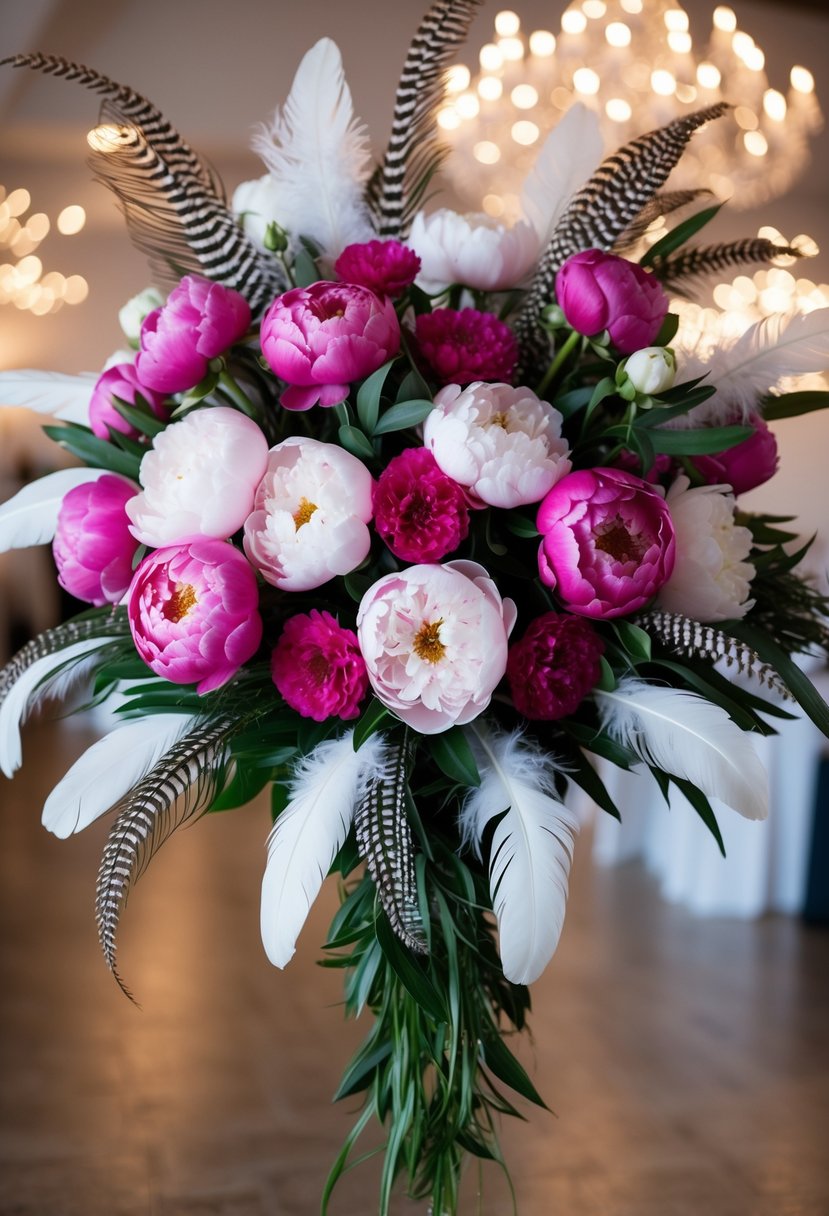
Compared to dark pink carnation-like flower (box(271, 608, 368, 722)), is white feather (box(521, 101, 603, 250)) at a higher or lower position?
higher

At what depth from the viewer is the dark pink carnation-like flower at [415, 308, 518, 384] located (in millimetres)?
775

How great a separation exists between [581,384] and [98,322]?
722cm

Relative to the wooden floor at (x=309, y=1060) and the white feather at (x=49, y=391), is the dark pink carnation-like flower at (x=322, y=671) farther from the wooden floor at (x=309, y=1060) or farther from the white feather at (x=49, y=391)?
the wooden floor at (x=309, y=1060)

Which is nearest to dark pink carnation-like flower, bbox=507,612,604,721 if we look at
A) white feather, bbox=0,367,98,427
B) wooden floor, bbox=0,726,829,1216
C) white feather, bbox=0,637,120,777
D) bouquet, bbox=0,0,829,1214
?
bouquet, bbox=0,0,829,1214

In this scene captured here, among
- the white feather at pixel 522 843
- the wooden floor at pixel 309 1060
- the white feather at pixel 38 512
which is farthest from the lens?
the wooden floor at pixel 309 1060

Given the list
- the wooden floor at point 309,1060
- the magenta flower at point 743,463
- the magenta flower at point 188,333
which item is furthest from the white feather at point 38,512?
the wooden floor at point 309,1060

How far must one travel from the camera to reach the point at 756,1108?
2174 millimetres

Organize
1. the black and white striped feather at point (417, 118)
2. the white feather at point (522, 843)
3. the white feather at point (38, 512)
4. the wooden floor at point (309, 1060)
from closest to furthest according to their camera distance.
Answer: the white feather at point (522, 843), the black and white striped feather at point (417, 118), the white feather at point (38, 512), the wooden floor at point (309, 1060)

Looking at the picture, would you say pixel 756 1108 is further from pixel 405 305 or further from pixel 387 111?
pixel 387 111

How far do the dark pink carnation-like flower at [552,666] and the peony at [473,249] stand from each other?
29cm

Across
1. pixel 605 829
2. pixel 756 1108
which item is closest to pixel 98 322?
pixel 605 829

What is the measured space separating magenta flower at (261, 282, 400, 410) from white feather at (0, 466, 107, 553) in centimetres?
24

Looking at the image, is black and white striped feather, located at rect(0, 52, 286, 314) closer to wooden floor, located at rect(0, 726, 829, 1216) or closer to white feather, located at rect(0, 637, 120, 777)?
white feather, located at rect(0, 637, 120, 777)

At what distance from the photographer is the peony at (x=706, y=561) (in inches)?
29.8
